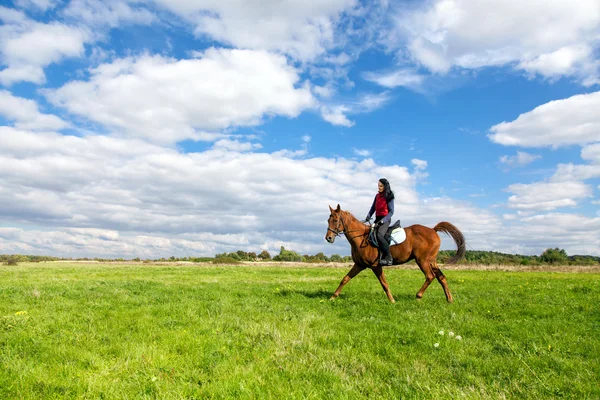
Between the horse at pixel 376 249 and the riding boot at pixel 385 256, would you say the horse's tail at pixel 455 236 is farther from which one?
the riding boot at pixel 385 256

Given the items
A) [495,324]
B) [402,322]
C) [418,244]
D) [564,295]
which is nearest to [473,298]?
[418,244]

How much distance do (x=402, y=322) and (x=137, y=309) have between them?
802 centimetres

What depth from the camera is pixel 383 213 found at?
14.3 meters

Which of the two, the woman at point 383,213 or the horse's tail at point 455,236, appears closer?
the woman at point 383,213

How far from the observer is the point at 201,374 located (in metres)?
6.31

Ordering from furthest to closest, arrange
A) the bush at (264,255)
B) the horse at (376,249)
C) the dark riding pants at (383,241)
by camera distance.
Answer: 1. the bush at (264,255)
2. the horse at (376,249)
3. the dark riding pants at (383,241)

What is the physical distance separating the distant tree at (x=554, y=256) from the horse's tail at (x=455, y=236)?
61.2m

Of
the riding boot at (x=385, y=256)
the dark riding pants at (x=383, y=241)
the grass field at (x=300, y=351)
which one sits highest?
the dark riding pants at (x=383, y=241)

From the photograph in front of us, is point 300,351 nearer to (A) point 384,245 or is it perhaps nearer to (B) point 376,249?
(A) point 384,245

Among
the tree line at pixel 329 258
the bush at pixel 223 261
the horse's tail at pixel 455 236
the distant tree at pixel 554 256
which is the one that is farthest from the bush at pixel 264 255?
the horse's tail at pixel 455 236

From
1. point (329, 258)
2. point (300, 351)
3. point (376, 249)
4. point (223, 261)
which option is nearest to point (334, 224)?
point (376, 249)

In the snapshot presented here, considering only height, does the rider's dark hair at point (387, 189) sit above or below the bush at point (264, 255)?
above

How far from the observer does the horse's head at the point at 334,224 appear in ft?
45.8

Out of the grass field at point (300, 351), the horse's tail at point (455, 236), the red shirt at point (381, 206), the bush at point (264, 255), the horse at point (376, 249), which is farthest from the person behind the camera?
the bush at point (264, 255)
